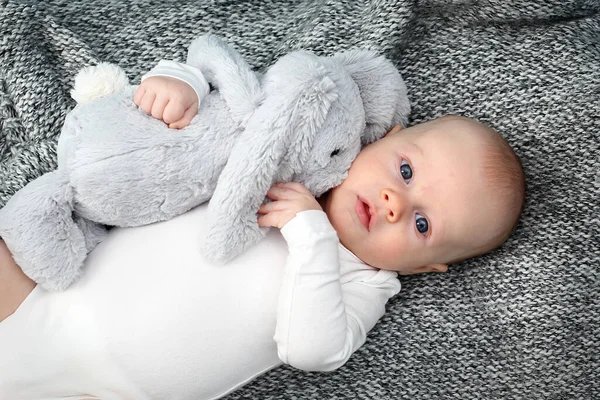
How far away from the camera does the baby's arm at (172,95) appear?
111 cm

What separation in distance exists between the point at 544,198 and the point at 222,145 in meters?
0.66

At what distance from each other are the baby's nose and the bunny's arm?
0.91ft

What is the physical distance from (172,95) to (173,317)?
386 mm

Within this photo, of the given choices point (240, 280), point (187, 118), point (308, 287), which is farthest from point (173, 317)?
point (187, 118)

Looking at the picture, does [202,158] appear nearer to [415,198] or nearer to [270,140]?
[270,140]

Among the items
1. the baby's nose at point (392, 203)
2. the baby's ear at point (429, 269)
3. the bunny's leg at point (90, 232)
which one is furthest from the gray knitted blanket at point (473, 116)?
the baby's nose at point (392, 203)

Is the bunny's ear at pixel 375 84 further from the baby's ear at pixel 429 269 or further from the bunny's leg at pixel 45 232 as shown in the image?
the bunny's leg at pixel 45 232

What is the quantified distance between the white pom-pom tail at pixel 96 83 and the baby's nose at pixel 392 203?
1.71 feet

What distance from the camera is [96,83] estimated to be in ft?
3.92

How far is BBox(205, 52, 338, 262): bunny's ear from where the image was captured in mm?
1091

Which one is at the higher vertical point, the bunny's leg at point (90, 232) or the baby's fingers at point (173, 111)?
the baby's fingers at point (173, 111)

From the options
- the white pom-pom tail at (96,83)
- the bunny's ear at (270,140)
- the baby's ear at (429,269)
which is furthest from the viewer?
the baby's ear at (429,269)

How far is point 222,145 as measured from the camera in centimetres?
114

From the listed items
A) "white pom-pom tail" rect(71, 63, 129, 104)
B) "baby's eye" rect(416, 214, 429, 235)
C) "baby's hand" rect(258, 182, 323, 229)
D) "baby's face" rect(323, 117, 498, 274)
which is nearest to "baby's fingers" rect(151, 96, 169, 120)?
"white pom-pom tail" rect(71, 63, 129, 104)
